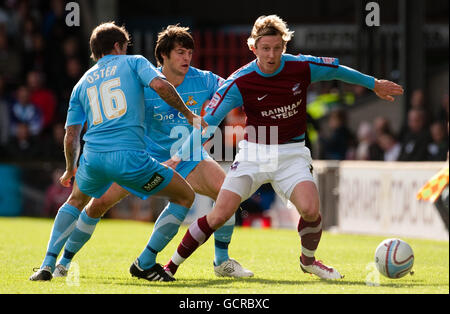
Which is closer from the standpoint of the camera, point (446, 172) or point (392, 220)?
point (446, 172)

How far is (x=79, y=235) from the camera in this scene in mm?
7914

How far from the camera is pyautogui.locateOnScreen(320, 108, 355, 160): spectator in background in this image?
16797 mm

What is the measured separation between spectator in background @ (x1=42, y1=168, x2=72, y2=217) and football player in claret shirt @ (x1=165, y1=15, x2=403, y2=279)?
34.4ft

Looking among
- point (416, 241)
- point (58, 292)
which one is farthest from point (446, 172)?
point (58, 292)

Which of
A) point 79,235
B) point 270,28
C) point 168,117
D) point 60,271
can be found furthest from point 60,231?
point 270,28

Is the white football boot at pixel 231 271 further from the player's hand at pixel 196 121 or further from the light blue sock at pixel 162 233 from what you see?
the player's hand at pixel 196 121

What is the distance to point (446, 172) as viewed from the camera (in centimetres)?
1116

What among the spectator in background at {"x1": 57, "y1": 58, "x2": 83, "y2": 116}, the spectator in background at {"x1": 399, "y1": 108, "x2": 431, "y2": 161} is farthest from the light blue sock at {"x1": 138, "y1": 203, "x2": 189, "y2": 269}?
the spectator in background at {"x1": 57, "y1": 58, "x2": 83, "y2": 116}

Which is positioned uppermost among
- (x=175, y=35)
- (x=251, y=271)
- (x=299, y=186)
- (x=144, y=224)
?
(x=175, y=35)

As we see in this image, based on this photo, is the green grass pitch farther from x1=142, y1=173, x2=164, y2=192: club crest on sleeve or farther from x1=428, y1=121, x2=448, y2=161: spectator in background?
x1=428, y1=121, x2=448, y2=161: spectator in background
